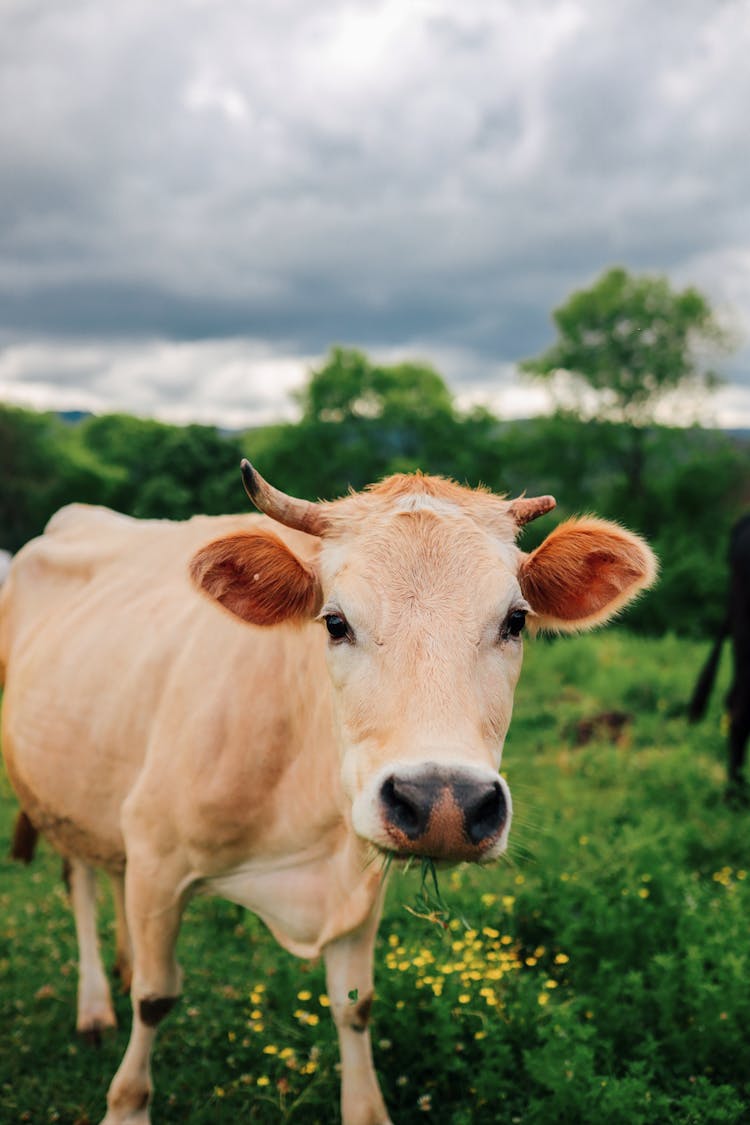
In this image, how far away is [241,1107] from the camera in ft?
12.5

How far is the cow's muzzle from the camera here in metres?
2.17

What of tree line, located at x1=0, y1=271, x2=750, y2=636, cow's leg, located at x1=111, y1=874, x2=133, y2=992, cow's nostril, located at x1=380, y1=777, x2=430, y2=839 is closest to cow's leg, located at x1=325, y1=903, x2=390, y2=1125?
cow's nostril, located at x1=380, y1=777, x2=430, y2=839

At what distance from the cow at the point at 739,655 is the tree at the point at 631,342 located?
28.7m

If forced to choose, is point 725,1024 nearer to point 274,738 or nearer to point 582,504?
point 274,738

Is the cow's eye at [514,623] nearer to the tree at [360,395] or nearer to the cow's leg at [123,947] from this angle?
the cow's leg at [123,947]

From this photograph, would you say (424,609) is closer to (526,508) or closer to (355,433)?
(526,508)

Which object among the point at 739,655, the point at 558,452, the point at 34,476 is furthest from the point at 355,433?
the point at 739,655

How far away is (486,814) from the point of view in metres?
2.23

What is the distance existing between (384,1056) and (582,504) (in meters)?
32.8

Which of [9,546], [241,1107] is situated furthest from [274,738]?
[9,546]

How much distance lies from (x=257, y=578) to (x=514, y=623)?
32.9 inches

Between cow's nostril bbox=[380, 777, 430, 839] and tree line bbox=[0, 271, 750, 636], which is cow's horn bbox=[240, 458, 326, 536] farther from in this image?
tree line bbox=[0, 271, 750, 636]

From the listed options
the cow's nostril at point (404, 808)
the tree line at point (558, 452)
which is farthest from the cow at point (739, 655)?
the tree line at point (558, 452)

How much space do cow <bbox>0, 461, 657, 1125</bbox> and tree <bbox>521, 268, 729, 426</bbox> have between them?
113 feet
